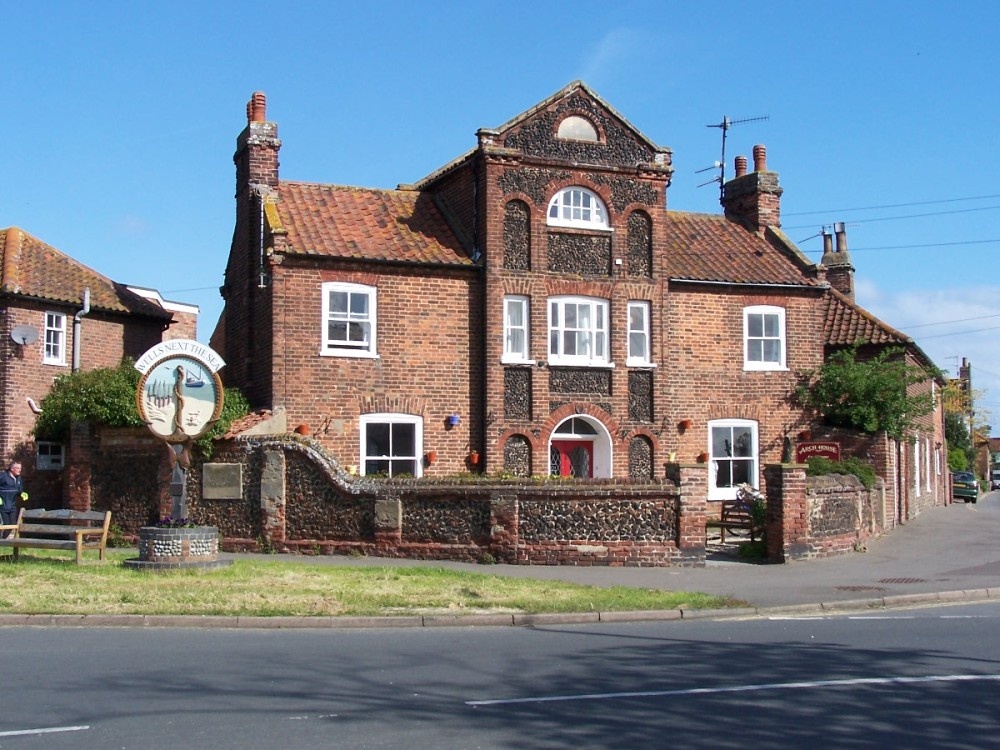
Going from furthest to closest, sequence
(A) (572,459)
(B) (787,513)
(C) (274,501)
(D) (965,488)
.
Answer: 1. (D) (965,488)
2. (A) (572,459)
3. (C) (274,501)
4. (B) (787,513)

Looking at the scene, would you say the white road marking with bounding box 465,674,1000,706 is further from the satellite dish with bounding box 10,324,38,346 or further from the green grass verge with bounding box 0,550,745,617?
the satellite dish with bounding box 10,324,38,346

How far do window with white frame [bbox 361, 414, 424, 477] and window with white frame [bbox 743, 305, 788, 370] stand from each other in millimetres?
8846

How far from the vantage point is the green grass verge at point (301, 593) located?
14.0 meters

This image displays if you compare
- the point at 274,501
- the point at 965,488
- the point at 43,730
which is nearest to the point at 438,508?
the point at 274,501

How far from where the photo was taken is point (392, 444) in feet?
83.3

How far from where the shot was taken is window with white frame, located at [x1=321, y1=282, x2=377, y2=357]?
2498 centimetres

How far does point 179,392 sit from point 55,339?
432 inches

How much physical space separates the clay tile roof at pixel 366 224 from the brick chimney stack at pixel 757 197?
9757mm

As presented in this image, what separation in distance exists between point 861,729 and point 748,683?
1725mm

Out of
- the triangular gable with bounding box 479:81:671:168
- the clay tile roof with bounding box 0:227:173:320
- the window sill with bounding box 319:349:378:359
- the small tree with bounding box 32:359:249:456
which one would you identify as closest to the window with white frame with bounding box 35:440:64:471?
the small tree with bounding box 32:359:249:456

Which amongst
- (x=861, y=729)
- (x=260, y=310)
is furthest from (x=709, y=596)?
(x=260, y=310)

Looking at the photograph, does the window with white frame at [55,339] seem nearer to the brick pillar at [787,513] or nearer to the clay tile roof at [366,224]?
the clay tile roof at [366,224]

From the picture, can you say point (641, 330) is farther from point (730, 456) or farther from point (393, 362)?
point (393, 362)

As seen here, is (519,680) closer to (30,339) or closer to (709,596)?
(709,596)
